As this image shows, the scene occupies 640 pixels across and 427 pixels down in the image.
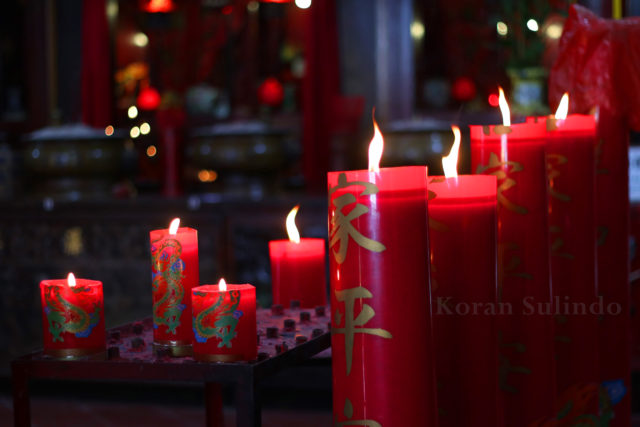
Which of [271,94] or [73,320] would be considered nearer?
[73,320]

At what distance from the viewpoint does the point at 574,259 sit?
0.94 metres

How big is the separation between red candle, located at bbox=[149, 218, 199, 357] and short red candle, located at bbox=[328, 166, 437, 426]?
297 millimetres

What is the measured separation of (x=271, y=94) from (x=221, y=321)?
3433 mm

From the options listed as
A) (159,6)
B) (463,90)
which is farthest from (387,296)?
(159,6)

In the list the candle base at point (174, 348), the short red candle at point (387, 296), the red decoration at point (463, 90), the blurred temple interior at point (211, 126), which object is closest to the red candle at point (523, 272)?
the short red candle at point (387, 296)

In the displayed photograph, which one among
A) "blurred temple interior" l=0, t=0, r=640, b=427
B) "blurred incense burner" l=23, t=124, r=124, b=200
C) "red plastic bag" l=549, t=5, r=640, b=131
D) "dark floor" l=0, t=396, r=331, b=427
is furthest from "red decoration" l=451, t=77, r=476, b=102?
"red plastic bag" l=549, t=5, r=640, b=131

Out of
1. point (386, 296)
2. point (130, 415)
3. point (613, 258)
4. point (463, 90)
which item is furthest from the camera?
point (463, 90)

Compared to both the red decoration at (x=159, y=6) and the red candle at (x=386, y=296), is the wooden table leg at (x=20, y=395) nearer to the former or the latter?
the red candle at (x=386, y=296)

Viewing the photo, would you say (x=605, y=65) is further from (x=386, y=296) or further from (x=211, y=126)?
(x=211, y=126)

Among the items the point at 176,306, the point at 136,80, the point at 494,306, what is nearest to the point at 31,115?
the point at 136,80

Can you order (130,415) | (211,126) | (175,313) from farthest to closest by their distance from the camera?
(211,126), (130,415), (175,313)

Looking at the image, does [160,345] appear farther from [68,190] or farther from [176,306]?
[68,190]

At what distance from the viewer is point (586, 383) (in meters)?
0.94

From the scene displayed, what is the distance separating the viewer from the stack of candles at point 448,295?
663 mm
